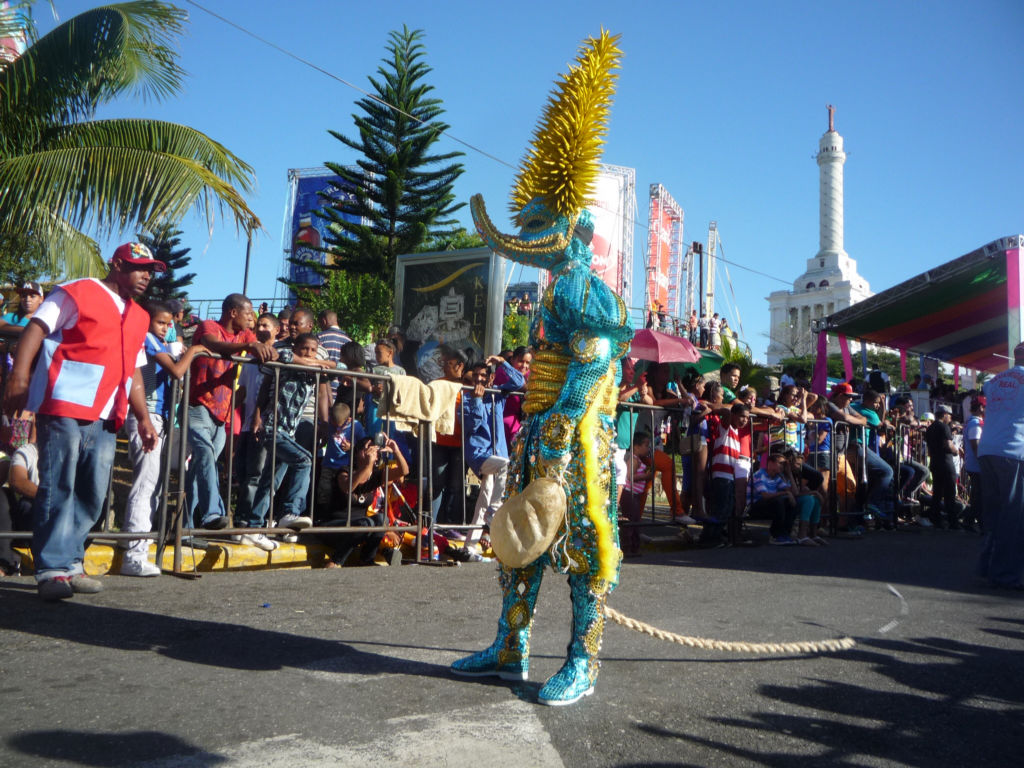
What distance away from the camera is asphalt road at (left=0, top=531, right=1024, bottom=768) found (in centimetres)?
276

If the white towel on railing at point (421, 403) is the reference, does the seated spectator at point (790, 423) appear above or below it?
above

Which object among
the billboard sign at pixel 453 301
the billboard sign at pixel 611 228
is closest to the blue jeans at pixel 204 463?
the billboard sign at pixel 453 301

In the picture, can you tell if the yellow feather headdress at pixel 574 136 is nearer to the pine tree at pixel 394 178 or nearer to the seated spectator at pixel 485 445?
the seated spectator at pixel 485 445

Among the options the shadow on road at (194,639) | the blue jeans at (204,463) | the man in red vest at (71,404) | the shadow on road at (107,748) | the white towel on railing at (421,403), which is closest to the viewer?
the shadow on road at (107,748)

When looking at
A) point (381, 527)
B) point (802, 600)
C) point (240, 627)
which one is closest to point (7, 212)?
point (381, 527)

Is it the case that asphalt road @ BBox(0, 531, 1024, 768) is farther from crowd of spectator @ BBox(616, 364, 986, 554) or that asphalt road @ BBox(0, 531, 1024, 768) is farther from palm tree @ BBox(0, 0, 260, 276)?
palm tree @ BBox(0, 0, 260, 276)

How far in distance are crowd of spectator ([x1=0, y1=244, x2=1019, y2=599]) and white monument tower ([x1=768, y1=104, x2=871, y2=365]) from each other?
89483 mm

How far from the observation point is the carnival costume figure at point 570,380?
3.39 meters

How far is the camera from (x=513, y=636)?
11.5 feet

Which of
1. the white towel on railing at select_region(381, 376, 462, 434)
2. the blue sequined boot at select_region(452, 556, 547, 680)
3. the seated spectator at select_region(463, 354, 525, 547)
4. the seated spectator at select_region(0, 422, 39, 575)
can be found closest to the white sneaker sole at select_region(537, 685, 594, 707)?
the blue sequined boot at select_region(452, 556, 547, 680)

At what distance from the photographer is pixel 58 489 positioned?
15.2ft

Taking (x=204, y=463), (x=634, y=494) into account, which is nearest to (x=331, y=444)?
(x=204, y=463)

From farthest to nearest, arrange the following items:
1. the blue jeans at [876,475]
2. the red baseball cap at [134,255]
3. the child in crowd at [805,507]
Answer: the blue jeans at [876,475] < the child in crowd at [805,507] < the red baseball cap at [134,255]

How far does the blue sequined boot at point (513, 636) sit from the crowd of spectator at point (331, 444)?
8.10ft
